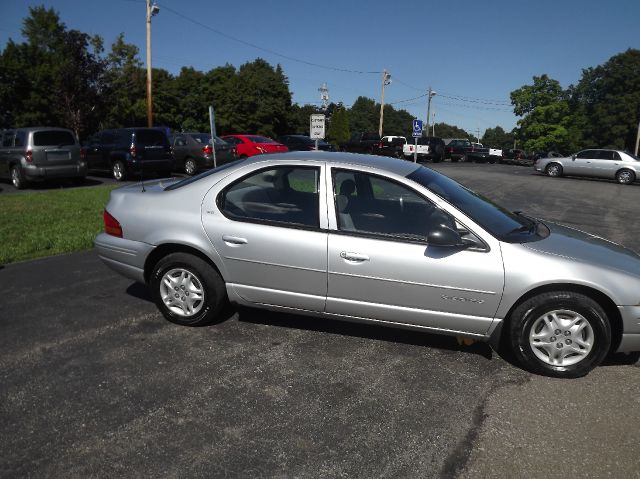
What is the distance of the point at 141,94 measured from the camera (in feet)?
146

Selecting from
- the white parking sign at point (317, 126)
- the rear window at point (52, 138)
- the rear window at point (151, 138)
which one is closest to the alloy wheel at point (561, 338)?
the white parking sign at point (317, 126)

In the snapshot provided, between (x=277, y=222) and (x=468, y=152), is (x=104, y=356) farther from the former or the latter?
(x=468, y=152)

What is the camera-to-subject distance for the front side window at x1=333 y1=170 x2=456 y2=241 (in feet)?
12.2

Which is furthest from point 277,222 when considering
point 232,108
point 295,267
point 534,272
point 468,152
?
point 232,108

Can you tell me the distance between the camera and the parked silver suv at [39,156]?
1379cm

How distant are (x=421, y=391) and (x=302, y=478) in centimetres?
116

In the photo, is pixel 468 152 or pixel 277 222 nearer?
pixel 277 222

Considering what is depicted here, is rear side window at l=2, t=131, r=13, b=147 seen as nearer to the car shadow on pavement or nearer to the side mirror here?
the car shadow on pavement

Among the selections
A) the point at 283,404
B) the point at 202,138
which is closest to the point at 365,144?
the point at 202,138

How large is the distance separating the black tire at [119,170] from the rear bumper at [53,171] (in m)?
1.73

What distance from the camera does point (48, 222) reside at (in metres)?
8.86

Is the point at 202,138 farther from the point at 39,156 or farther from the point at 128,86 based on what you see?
the point at 128,86

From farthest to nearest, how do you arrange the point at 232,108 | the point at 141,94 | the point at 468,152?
the point at 232,108 → the point at 141,94 → the point at 468,152

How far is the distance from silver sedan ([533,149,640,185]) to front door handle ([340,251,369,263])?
23.3 m
